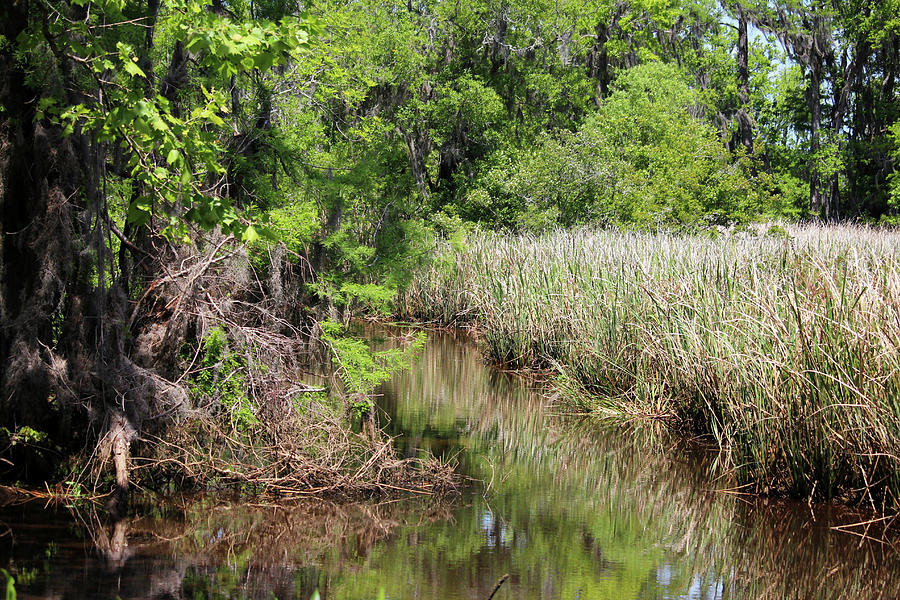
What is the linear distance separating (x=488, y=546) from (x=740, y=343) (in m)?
3.26

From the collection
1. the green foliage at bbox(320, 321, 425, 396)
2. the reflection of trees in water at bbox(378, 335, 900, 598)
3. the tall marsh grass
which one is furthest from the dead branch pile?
the tall marsh grass

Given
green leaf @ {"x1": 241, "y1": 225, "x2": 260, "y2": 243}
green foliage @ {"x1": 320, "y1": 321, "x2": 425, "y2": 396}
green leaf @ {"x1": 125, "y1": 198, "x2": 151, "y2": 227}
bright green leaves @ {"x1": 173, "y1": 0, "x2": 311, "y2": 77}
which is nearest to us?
bright green leaves @ {"x1": 173, "y1": 0, "x2": 311, "y2": 77}

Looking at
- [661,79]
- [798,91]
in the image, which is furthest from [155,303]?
[798,91]

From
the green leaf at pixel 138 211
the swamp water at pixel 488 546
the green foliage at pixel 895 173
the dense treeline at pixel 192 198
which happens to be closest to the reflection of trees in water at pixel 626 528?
the swamp water at pixel 488 546

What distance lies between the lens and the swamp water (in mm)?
5730

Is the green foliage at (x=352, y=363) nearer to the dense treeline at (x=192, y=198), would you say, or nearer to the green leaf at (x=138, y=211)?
the dense treeline at (x=192, y=198)

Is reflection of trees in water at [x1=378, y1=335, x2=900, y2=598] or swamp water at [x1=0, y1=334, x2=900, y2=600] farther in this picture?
reflection of trees in water at [x1=378, y1=335, x2=900, y2=598]

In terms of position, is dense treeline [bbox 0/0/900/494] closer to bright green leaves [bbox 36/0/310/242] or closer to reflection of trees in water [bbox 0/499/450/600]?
bright green leaves [bbox 36/0/310/242]

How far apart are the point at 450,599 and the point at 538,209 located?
19.4 metres

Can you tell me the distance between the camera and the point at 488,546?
652 cm

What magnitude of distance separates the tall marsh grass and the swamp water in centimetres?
45

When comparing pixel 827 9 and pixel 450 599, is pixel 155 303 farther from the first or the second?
pixel 827 9

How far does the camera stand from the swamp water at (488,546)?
5.73 m

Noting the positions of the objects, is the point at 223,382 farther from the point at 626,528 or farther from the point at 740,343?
the point at 740,343
